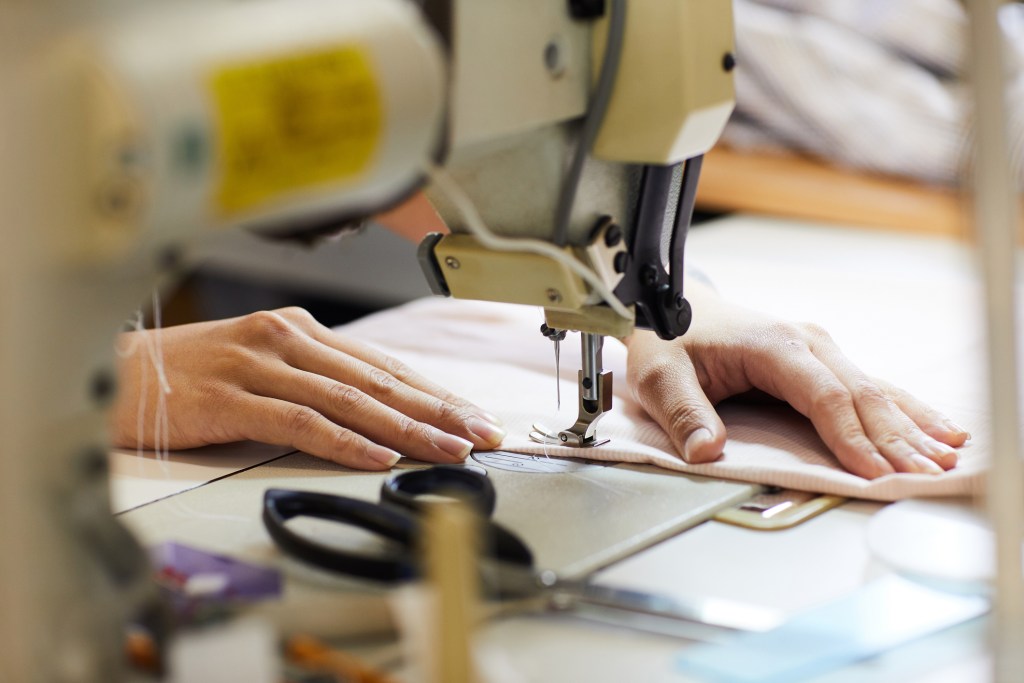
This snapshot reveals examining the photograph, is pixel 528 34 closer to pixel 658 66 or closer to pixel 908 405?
pixel 658 66

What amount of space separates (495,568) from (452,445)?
25 cm

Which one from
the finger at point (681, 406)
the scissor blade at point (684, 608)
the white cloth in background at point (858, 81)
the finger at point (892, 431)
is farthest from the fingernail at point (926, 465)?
the white cloth in background at point (858, 81)

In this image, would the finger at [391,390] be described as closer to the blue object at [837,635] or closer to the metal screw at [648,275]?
the metal screw at [648,275]

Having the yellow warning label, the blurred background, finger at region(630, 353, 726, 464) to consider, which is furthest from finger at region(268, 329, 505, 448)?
the blurred background

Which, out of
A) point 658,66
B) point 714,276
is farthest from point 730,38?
point 714,276

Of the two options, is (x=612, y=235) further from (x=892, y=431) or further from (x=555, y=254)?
(x=892, y=431)

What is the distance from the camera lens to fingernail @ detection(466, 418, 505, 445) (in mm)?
957

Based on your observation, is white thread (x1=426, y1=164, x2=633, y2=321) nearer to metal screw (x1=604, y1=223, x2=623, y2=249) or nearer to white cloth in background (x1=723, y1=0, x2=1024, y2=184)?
metal screw (x1=604, y1=223, x2=623, y2=249)

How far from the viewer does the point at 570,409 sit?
3.46ft

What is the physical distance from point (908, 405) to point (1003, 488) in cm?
45

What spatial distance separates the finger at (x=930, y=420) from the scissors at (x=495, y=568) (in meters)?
0.30

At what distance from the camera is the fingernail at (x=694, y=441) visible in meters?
0.91

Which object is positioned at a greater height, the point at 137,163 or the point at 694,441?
the point at 137,163

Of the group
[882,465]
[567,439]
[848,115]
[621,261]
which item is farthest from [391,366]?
[848,115]
